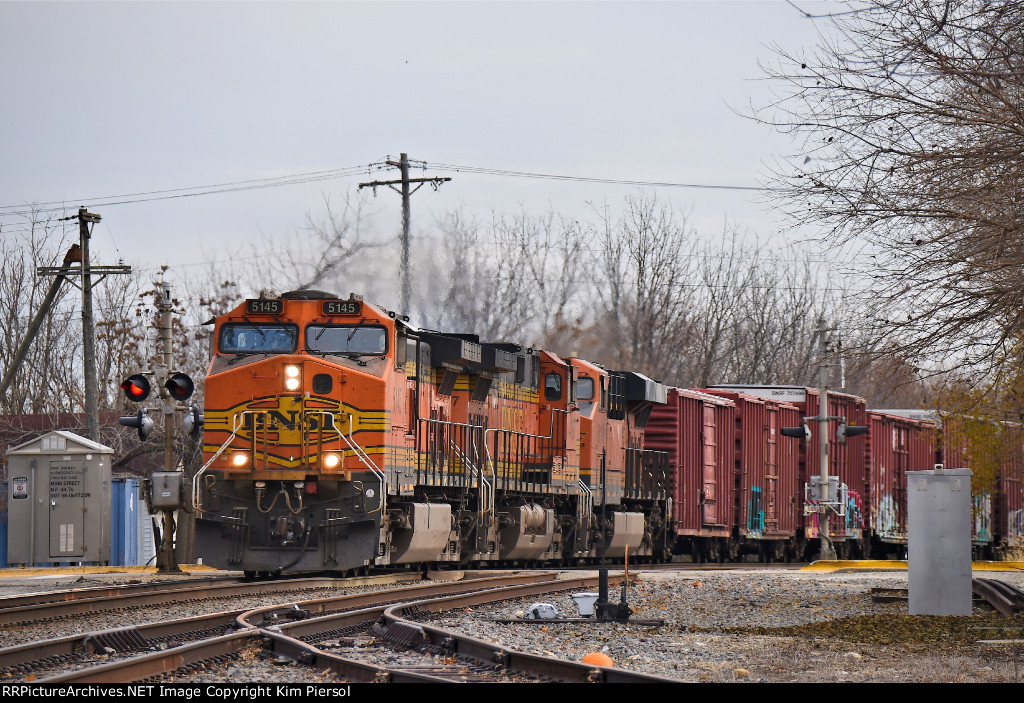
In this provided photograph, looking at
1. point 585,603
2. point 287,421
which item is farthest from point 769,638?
point 287,421

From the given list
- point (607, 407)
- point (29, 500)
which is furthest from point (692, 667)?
point (29, 500)

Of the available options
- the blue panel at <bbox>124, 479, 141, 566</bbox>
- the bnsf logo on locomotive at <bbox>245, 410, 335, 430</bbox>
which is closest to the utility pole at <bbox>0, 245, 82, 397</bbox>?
the blue panel at <bbox>124, 479, 141, 566</bbox>

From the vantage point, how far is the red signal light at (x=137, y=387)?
20092 millimetres

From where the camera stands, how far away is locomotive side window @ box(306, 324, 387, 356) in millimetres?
17672

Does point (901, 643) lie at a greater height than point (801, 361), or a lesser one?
lesser

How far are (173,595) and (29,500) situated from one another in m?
13.6

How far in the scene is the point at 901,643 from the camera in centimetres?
1123

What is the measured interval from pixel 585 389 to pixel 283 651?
1533cm

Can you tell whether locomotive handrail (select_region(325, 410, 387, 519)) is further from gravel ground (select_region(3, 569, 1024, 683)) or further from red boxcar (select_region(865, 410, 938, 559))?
red boxcar (select_region(865, 410, 938, 559))

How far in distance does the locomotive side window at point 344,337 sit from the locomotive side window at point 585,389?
24.2ft

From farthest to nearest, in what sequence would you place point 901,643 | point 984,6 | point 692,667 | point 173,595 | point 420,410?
point 420,410, point 173,595, point 901,643, point 984,6, point 692,667

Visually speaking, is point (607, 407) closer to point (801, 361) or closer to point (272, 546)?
point (272, 546)

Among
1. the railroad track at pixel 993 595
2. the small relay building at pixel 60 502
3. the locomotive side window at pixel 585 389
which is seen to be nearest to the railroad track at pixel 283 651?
the railroad track at pixel 993 595

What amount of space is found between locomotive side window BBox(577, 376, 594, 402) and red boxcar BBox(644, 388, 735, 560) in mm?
3367
